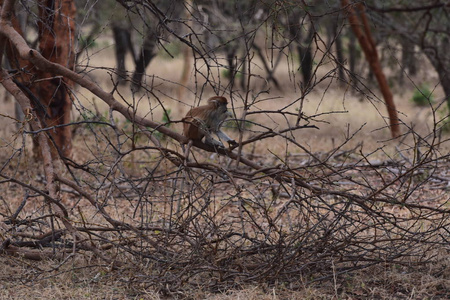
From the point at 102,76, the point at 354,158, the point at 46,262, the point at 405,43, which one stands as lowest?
the point at 46,262

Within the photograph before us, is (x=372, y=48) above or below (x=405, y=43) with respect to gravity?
below

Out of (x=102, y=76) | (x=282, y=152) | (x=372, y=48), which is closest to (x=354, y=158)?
(x=282, y=152)

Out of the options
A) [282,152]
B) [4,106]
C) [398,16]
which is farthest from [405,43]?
[4,106]

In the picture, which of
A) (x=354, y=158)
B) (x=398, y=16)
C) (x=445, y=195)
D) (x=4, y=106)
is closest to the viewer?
(x=445, y=195)

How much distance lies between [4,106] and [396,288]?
14.2 meters

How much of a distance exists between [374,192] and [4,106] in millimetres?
13994

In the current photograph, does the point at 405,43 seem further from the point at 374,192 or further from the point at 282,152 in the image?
the point at 374,192

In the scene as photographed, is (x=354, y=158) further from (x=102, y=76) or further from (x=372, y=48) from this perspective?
(x=102, y=76)

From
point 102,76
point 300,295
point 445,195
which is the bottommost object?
point 300,295

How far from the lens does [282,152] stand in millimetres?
10242

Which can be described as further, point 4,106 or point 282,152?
point 4,106

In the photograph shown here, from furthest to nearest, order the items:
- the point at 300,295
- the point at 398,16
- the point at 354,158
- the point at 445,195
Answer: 1. the point at 398,16
2. the point at 354,158
3. the point at 445,195
4. the point at 300,295

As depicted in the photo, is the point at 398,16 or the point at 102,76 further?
the point at 102,76

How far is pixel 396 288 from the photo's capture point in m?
4.39
